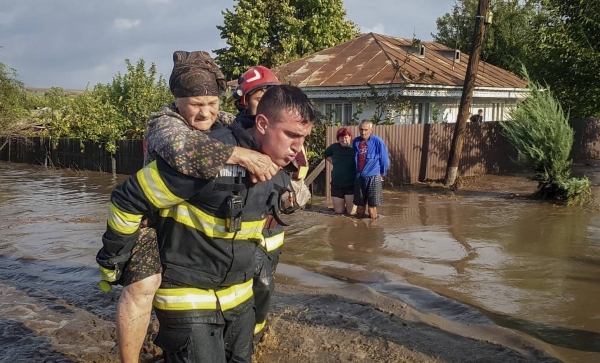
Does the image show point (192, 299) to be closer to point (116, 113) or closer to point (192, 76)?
point (192, 76)

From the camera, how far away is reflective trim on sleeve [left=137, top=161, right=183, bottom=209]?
265cm

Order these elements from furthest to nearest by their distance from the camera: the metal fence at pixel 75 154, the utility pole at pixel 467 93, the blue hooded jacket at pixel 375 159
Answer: the metal fence at pixel 75 154, the utility pole at pixel 467 93, the blue hooded jacket at pixel 375 159

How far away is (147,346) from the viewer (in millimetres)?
4906

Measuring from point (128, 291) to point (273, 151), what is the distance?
96 cm

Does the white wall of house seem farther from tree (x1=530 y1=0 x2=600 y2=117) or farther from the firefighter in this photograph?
the firefighter

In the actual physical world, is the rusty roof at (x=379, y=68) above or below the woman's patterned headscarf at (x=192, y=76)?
above

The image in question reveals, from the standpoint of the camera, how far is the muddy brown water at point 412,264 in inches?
224

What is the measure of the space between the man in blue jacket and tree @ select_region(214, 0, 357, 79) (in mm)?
21801

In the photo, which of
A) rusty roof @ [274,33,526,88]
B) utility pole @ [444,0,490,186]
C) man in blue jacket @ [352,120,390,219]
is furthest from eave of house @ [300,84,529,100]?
man in blue jacket @ [352,120,390,219]

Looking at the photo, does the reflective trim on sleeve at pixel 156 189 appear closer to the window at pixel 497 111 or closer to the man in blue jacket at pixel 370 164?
the man in blue jacket at pixel 370 164

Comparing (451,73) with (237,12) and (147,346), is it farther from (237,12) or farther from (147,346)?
(147,346)

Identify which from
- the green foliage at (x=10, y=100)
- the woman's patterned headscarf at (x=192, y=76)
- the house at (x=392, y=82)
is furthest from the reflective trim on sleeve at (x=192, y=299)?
the green foliage at (x=10, y=100)

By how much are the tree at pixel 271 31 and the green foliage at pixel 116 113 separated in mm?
10329

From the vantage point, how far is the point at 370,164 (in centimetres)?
1090
